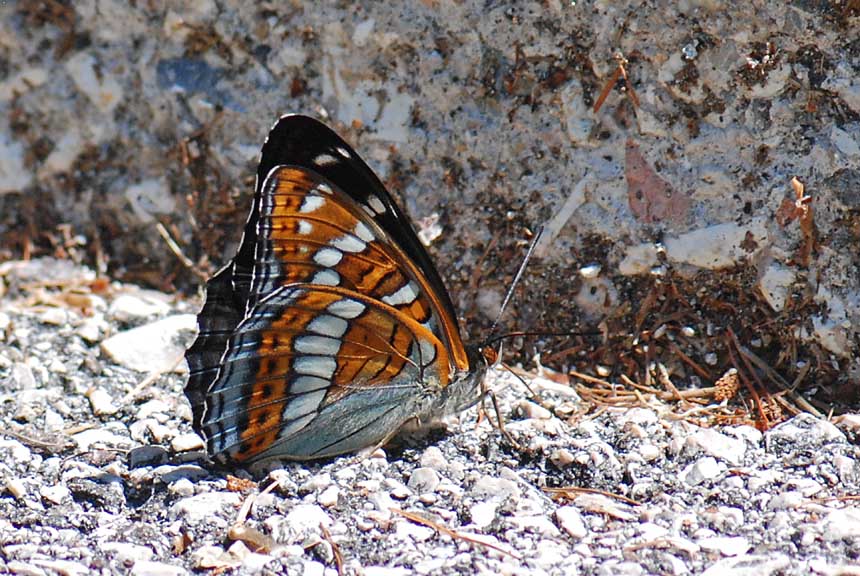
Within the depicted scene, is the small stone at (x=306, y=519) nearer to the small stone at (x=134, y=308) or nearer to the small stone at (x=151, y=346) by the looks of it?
the small stone at (x=151, y=346)

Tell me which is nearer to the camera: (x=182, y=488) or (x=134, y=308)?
(x=182, y=488)

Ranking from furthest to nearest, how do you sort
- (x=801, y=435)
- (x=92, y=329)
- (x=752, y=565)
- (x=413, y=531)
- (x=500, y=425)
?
1. (x=92, y=329)
2. (x=500, y=425)
3. (x=801, y=435)
4. (x=413, y=531)
5. (x=752, y=565)

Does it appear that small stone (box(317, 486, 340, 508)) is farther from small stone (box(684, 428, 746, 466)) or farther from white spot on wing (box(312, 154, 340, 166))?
small stone (box(684, 428, 746, 466))

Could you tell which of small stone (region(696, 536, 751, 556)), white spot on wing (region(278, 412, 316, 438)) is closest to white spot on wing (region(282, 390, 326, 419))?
white spot on wing (region(278, 412, 316, 438))

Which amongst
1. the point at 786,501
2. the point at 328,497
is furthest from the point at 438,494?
the point at 786,501

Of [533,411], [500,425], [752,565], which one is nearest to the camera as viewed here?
[752,565]

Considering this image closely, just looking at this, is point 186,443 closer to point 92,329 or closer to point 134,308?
point 92,329
